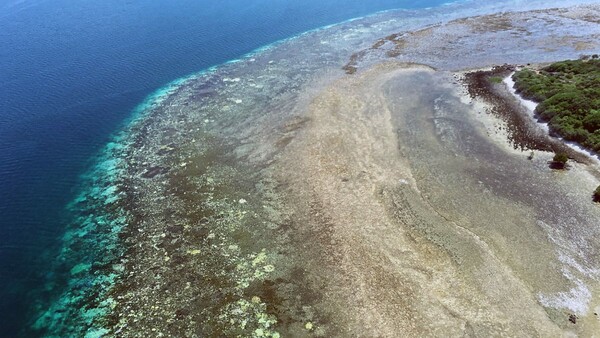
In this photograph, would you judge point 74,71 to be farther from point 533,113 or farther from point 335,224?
point 533,113

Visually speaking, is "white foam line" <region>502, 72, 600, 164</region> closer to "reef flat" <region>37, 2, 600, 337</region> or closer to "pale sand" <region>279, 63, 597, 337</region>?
"reef flat" <region>37, 2, 600, 337</region>

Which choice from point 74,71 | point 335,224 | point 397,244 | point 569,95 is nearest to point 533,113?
point 569,95

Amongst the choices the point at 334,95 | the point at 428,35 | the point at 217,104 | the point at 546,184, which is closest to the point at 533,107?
the point at 546,184

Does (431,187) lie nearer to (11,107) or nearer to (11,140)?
(11,140)

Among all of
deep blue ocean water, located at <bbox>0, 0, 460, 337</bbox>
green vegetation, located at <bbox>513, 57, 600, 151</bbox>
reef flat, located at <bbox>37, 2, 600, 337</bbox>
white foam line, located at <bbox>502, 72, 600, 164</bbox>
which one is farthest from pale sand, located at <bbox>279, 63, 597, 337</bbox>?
deep blue ocean water, located at <bbox>0, 0, 460, 337</bbox>

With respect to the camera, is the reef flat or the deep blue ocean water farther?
the deep blue ocean water
